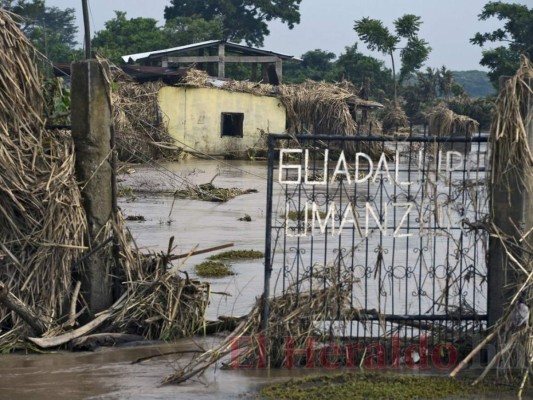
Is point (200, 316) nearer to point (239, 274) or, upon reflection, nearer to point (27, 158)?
point (27, 158)

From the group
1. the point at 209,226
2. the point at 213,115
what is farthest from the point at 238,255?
the point at 213,115

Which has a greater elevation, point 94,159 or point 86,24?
point 86,24

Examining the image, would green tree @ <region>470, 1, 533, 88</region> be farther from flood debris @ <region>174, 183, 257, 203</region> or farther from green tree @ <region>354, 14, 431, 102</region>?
flood debris @ <region>174, 183, 257, 203</region>

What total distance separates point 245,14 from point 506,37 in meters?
27.2

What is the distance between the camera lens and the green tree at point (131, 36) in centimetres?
6031

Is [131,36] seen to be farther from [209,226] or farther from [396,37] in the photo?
[209,226]

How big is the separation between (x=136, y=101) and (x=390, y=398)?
2588cm

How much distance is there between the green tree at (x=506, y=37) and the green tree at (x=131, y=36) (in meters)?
19.9

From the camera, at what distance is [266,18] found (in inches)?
2867

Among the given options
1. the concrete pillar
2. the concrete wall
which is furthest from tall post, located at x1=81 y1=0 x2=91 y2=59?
the concrete wall

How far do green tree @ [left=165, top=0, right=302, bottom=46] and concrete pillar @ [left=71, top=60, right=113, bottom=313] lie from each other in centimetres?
6308

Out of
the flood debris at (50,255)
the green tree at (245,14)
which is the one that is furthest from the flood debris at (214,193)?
the green tree at (245,14)

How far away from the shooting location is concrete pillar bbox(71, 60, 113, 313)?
354 inches

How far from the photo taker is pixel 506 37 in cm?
5025
